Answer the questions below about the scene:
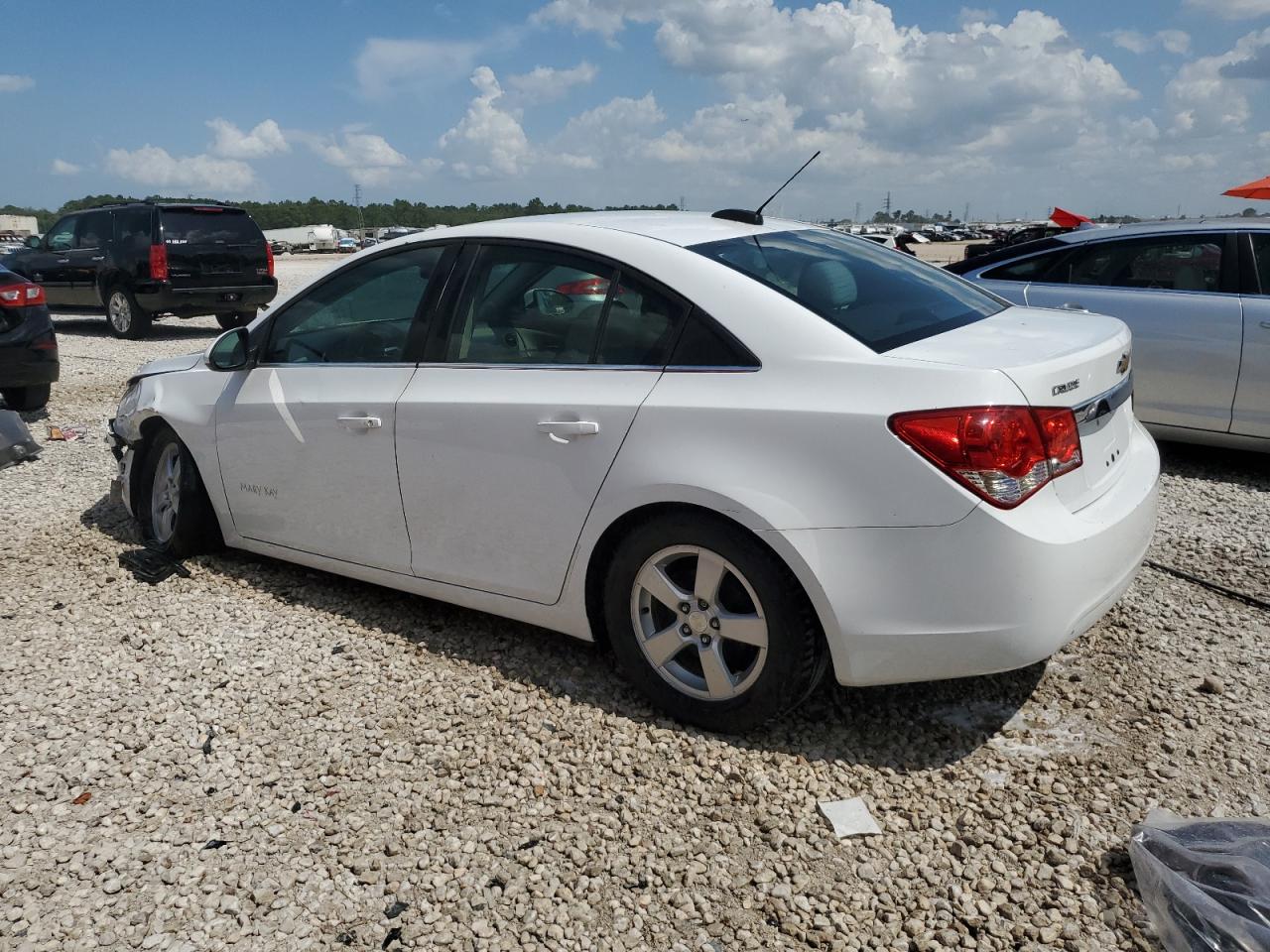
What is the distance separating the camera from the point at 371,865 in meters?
2.63

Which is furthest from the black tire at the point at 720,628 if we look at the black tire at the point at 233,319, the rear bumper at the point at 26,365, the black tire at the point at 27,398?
the black tire at the point at 233,319

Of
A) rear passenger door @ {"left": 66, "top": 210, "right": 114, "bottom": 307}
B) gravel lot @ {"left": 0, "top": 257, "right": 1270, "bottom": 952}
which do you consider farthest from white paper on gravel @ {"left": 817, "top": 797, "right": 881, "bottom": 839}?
rear passenger door @ {"left": 66, "top": 210, "right": 114, "bottom": 307}

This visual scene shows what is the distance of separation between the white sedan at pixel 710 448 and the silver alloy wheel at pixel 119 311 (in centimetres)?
1175

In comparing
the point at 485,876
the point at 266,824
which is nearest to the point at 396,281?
the point at 266,824

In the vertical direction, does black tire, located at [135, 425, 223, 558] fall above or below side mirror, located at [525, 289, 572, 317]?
below

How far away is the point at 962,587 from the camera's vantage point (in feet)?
8.75

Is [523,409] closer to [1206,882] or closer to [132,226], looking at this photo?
[1206,882]

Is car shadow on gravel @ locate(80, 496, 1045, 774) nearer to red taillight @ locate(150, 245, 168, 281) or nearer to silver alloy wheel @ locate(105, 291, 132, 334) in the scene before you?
red taillight @ locate(150, 245, 168, 281)

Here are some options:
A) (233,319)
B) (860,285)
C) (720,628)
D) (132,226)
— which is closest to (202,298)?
(132,226)

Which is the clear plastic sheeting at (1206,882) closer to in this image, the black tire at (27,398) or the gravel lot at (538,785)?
the gravel lot at (538,785)

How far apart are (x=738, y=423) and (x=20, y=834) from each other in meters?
2.36

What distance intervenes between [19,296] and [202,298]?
21.4ft

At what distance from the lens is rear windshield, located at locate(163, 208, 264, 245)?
14.0 m

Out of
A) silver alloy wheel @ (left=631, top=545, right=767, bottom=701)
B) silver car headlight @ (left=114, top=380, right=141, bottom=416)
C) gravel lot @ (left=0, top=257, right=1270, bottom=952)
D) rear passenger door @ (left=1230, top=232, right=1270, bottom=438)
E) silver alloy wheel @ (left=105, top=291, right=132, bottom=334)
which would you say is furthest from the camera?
silver alloy wheel @ (left=105, top=291, right=132, bottom=334)
